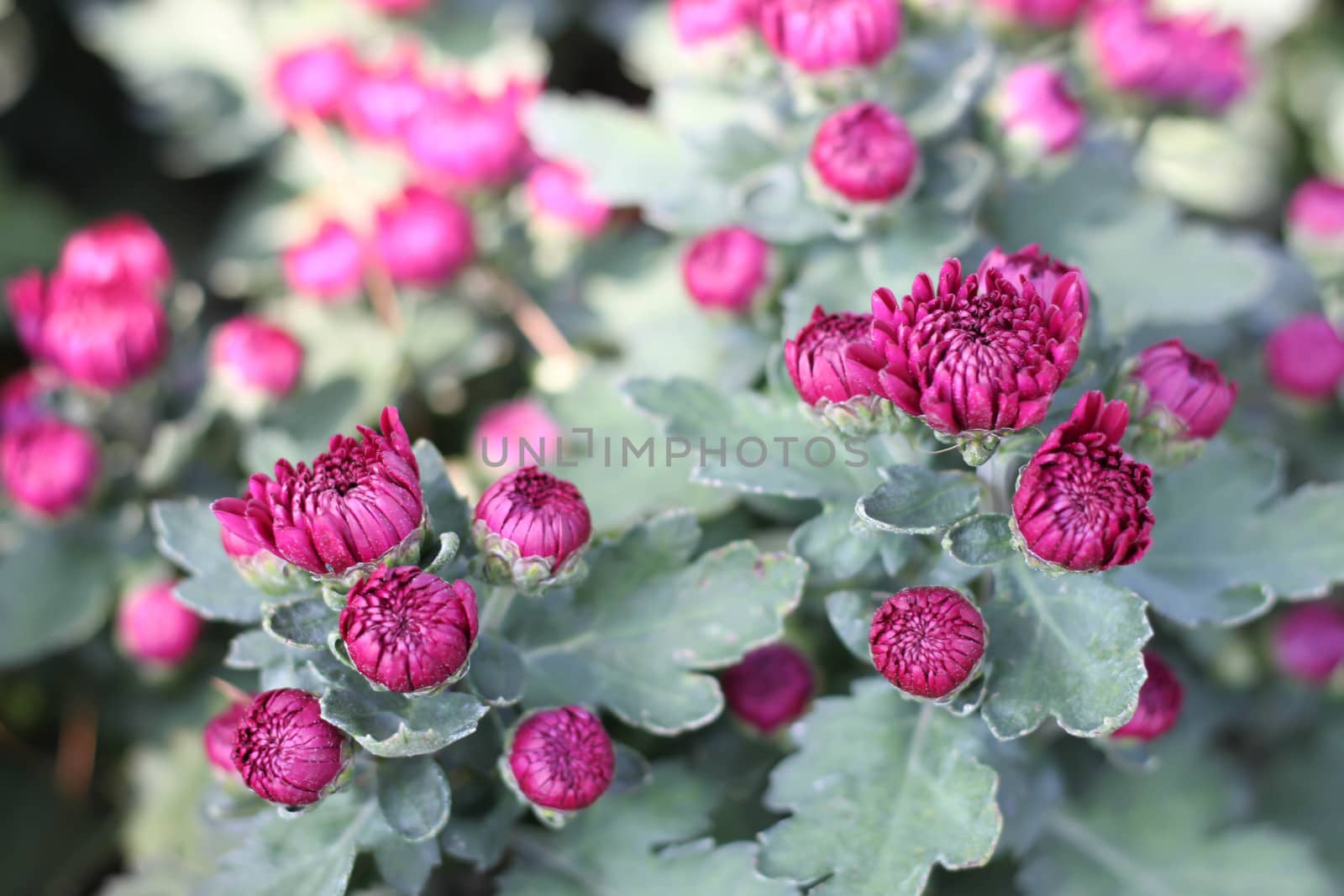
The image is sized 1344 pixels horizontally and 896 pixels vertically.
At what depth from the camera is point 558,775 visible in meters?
1.00

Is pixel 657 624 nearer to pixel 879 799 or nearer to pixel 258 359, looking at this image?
pixel 879 799

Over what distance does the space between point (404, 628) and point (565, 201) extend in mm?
1010

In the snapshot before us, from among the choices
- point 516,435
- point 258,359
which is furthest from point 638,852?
point 258,359

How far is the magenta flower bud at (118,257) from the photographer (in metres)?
1.64

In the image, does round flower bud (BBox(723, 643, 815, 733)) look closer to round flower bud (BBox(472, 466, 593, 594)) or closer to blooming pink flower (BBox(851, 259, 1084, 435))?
round flower bud (BBox(472, 466, 593, 594))

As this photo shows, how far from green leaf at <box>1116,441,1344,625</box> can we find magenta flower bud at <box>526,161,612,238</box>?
0.94 m

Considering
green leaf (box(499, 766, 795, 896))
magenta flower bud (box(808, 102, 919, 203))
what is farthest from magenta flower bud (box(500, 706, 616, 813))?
magenta flower bud (box(808, 102, 919, 203))

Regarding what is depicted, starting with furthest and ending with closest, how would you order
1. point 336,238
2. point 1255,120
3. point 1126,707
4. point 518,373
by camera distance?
1. point 1255,120
2. point 518,373
3. point 336,238
4. point 1126,707

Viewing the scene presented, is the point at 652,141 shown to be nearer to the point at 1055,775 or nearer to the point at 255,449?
the point at 255,449

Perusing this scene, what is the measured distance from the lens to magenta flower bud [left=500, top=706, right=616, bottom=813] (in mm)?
1004

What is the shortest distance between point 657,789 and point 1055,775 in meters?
0.46

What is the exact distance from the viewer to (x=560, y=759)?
100 centimetres

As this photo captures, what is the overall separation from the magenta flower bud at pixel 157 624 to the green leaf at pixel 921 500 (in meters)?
1.00

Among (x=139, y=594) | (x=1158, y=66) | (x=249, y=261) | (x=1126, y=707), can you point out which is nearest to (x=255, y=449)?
(x=139, y=594)
